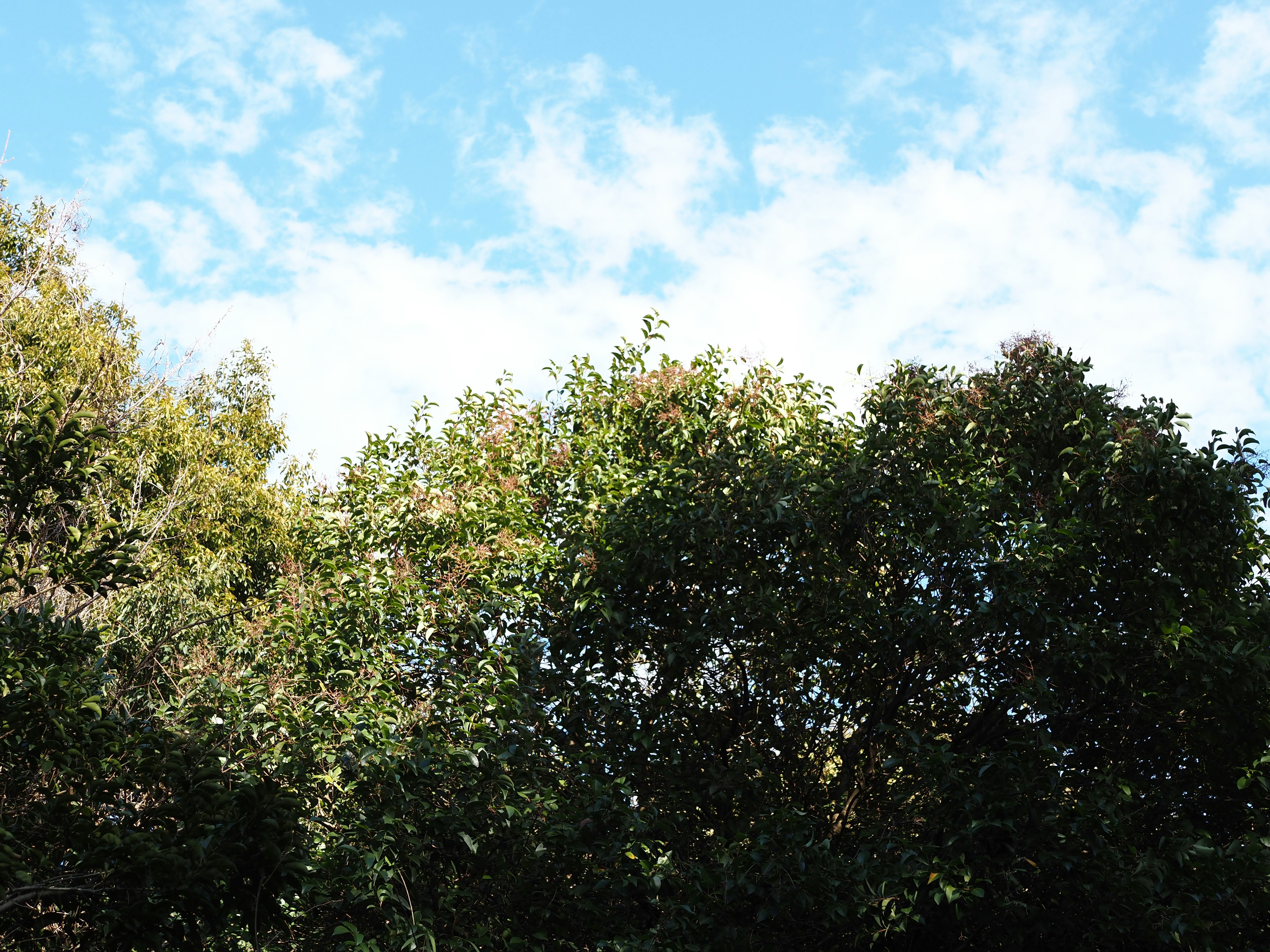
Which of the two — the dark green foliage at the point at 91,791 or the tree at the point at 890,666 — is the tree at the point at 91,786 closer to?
the dark green foliage at the point at 91,791

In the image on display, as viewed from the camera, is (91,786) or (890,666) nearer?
(91,786)

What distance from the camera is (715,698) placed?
9.81 m

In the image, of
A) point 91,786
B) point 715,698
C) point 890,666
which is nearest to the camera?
point 91,786

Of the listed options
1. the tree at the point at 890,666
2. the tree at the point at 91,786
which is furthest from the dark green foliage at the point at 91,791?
the tree at the point at 890,666

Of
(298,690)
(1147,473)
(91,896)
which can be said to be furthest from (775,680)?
(91,896)

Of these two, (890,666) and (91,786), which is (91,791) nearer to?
(91,786)

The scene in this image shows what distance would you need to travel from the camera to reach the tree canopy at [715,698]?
21.8ft

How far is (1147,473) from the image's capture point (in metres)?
8.38

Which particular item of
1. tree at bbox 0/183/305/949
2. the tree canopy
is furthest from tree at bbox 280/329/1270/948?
tree at bbox 0/183/305/949

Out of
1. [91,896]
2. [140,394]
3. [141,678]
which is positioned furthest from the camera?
[140,394]

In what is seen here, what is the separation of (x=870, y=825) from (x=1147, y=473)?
11.9ft

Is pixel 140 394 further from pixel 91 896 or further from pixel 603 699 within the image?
pixel 91 896

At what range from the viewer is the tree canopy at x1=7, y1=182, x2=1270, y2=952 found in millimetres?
6645

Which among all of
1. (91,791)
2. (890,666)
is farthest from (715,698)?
(91,791)
